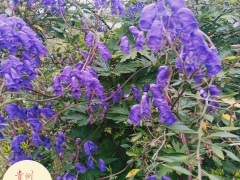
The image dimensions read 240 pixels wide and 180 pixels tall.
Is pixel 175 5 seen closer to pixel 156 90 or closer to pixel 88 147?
pixel 156 90

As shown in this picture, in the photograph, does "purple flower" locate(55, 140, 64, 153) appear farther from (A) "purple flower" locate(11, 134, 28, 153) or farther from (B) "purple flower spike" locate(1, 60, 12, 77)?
(B) "purple flower spike" locate(1, 60, 12, 77)

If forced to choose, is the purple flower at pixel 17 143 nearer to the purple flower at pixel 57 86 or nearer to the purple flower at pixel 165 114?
the purple flower at pixel 57 86

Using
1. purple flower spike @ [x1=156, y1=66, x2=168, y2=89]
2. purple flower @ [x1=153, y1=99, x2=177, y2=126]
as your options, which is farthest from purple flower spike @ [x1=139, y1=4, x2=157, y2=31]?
purple flower @ [x1=153, y1=99, x2=177, y2=126]

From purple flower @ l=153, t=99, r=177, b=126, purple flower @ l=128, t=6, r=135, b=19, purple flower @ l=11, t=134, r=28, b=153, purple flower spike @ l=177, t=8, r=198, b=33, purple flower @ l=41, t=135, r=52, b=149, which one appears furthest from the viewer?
purple flower @ l=128, t=6, r=135, b=19

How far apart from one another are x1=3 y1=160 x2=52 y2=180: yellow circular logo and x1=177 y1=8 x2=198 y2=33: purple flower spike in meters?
0.77

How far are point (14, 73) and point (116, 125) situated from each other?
674 mm

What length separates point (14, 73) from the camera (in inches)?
32.5

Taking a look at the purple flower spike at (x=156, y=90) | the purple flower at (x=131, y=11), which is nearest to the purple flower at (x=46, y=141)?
the purple flower spike at (x=156, y=90)

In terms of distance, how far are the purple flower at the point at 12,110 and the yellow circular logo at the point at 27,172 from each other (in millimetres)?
307

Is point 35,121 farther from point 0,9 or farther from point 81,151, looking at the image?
point 0,9

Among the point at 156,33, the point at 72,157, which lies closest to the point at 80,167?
the point at 72,157

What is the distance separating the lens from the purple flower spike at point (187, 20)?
0.53m

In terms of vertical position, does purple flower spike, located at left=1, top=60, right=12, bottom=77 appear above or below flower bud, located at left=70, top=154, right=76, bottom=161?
above

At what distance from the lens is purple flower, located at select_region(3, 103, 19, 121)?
965 millimetres
